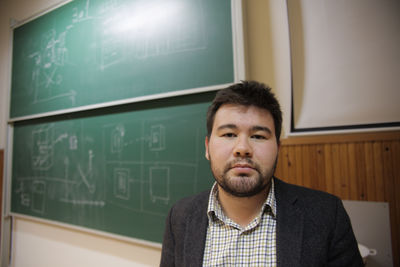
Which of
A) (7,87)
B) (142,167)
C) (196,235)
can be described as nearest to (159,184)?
(142,167)

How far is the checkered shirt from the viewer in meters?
0.76

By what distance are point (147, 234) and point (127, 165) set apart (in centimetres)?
46

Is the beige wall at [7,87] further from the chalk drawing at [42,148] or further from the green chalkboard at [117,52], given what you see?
the chalk drawing at [42,148]

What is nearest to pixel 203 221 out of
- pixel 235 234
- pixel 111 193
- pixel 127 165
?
pixel 235 234

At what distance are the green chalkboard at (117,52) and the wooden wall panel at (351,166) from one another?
517 mm

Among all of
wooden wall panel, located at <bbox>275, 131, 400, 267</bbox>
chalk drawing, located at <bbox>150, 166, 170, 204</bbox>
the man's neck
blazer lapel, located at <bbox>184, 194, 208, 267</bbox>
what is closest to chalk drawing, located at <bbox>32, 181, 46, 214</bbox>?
chalk drawing, located at <bbox>150, 166, 170, 204</bbox>

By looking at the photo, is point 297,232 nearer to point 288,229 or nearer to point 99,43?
point 288,229

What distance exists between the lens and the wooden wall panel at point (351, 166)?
95cm

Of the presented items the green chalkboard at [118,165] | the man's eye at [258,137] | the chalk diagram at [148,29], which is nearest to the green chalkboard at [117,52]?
the chalk diagram at [148,29]

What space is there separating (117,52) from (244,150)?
4.10ft

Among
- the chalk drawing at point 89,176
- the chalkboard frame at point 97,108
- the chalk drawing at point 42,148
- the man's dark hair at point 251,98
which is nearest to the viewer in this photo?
the man's dark hair at point 251,98

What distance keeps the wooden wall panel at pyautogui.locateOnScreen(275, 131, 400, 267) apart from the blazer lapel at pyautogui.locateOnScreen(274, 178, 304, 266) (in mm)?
314

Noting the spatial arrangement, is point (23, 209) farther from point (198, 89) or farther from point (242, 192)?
point (242, 192)

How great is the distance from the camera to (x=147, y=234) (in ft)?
4.53
